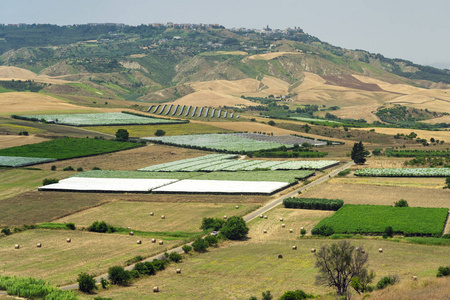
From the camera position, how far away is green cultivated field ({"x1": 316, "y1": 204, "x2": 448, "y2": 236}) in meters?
84.4

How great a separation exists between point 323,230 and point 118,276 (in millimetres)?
33097

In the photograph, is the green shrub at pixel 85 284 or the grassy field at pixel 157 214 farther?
the grassy field at pixel 157 214

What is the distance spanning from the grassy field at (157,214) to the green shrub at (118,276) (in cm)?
2680

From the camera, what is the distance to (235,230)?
85.6 m

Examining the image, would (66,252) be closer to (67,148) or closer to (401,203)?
(401,203)

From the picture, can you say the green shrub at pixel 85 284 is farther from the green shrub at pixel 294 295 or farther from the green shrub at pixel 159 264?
the green shrub at pixel 294 295

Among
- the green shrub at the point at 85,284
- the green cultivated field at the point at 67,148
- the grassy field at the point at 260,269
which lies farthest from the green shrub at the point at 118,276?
the green cultivated field at the point at 67,148

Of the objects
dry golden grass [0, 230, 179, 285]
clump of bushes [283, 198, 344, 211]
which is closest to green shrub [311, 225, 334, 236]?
clump of bushes [283, 198, 344, 211]

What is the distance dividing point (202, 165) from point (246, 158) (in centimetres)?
2086

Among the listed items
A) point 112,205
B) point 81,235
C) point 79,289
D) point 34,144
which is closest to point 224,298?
point 79,289

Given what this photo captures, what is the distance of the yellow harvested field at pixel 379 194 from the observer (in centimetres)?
10588

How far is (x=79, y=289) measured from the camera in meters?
61.8

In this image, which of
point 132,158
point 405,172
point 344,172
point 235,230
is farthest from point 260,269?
point 132,158

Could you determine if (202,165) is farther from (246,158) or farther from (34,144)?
(34,144)
